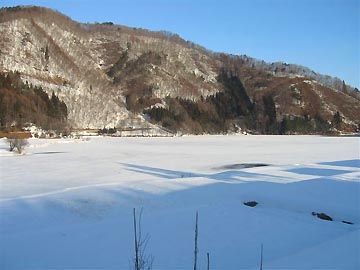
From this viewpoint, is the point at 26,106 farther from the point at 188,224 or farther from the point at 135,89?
the point at 188,224

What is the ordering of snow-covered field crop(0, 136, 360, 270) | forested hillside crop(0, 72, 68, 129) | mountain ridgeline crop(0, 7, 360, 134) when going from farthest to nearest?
1. mountain ridgeline crop(0, 7, 360, 134)
2. forested hillside crop(0, 72, 68, 129)
3. snow-covered field crop(0, 136, 360, 270)

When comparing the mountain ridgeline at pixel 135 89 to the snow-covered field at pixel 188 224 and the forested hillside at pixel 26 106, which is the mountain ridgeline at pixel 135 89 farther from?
the snow-covered field at pixel 188 224

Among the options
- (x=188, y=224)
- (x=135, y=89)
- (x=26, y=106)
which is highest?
(x=135, y=89)

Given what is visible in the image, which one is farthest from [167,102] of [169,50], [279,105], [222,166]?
[222,166]

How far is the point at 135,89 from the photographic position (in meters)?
158

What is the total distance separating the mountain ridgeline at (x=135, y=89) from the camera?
4680 inches

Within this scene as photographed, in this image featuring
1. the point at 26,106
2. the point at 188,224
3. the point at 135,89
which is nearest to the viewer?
the point at 188,224

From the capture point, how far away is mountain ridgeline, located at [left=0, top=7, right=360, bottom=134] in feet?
390

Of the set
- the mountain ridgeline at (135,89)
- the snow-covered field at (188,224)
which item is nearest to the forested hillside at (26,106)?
the mountain ridgeline at (135,89)

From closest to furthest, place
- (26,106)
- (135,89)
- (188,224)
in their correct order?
(188,224), (26,106), (135,89)

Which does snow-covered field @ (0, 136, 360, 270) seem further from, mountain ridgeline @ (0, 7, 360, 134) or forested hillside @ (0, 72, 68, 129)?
mountain ridgeline @ (0, 7, 360, 134)

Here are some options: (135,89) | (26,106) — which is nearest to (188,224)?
(26,106)

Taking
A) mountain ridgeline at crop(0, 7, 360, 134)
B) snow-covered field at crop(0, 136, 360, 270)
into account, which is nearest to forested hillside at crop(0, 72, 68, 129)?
mountain ridgeline at crop(0, 7, 360, 134)

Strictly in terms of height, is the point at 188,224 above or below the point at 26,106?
below
